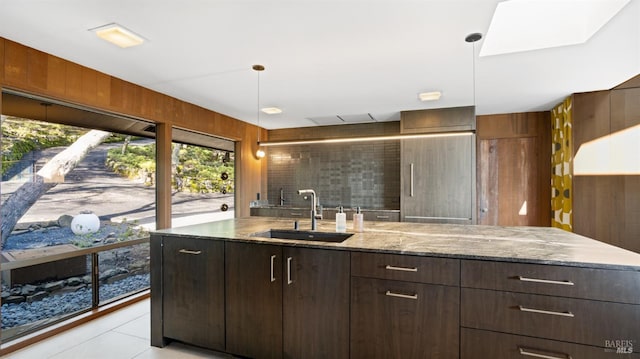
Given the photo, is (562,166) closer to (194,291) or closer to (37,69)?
(194,291)

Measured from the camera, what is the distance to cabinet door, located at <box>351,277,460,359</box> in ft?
5.61

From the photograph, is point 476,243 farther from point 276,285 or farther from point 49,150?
point 49,150

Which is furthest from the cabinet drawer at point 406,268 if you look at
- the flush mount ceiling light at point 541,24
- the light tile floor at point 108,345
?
the flush mount ceiling light at point 541,24

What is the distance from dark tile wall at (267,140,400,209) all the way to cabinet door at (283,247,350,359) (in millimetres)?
3493

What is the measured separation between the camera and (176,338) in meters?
2.34

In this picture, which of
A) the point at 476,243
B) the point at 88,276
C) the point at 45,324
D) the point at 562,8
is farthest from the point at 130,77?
the point at 562,8

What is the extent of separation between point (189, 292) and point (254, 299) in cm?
57

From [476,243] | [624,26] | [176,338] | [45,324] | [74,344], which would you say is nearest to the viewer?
[476,243]

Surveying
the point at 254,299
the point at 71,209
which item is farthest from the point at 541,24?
the point at 71,209

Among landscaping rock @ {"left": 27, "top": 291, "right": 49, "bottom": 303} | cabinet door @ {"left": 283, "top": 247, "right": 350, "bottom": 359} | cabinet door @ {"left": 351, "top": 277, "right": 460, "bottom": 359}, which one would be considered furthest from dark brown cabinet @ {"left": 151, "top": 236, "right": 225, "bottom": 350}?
landscaping rock @ {"left": 27, "top": 291, "right": 49, "bottom": 303}

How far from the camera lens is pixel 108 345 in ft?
8.11

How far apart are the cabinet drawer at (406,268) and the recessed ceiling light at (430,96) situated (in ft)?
8.38

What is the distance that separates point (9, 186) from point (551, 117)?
6523mm

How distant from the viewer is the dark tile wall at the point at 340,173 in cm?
531
